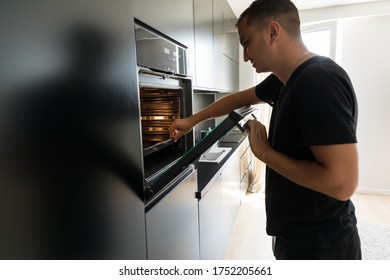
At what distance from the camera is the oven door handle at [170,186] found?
1041 mm

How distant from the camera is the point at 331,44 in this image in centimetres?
334

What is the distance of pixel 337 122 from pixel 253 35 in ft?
1.35

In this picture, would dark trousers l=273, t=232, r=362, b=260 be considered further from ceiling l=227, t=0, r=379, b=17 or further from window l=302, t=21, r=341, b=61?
window l=302, t=21, r=341, b=61

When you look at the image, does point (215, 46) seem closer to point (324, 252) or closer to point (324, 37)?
point (324, 37)

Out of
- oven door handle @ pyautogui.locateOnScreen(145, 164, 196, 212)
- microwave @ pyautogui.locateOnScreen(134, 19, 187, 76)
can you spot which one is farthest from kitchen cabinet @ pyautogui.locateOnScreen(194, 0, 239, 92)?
oven door handle @ pyautogui.locateOnScreen(145, 164, 196, 212)

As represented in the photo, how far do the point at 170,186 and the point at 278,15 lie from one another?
0.78 meters

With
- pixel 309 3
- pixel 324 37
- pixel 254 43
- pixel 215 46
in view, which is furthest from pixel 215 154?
pixel 324 37

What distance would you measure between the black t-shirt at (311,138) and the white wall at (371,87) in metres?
3.12

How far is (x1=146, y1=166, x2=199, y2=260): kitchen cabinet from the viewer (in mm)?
1056

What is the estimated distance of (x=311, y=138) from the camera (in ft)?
2.37

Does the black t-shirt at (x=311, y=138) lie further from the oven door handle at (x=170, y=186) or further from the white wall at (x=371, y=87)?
the white wall at (x=371, y=87)

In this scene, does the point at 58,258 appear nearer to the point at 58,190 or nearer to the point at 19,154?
the point at 58,190

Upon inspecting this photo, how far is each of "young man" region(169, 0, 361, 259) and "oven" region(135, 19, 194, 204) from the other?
358 mm

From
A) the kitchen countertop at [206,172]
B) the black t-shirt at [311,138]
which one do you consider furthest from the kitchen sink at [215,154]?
the black t-shirt at [311,138]
